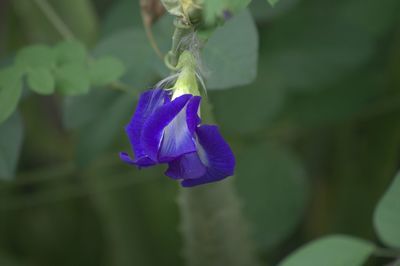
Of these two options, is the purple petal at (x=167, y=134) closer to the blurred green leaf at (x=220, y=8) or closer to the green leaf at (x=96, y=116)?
the blurred green leaf at (x=220, y=8)

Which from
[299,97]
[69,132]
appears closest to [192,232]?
[299,97]

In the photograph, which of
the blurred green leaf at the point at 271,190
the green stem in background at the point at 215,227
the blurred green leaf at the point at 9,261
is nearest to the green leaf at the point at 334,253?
the green stem in background at the point at 215,227

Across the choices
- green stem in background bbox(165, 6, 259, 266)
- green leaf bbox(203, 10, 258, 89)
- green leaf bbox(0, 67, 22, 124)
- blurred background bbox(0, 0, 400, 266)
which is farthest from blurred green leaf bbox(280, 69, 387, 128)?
green leaf bbox(0, 67, 22, 124)

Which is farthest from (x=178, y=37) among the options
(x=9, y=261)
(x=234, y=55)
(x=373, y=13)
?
(x=9, y=261)

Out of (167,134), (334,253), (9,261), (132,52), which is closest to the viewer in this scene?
(167,134)

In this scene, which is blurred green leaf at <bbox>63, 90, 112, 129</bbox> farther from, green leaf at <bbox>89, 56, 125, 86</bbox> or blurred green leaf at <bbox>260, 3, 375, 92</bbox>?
blurred green leaf at <bbox>260, 3, 375, 92</bbox>

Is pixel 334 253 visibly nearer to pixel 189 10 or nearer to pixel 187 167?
pixel 187 167
